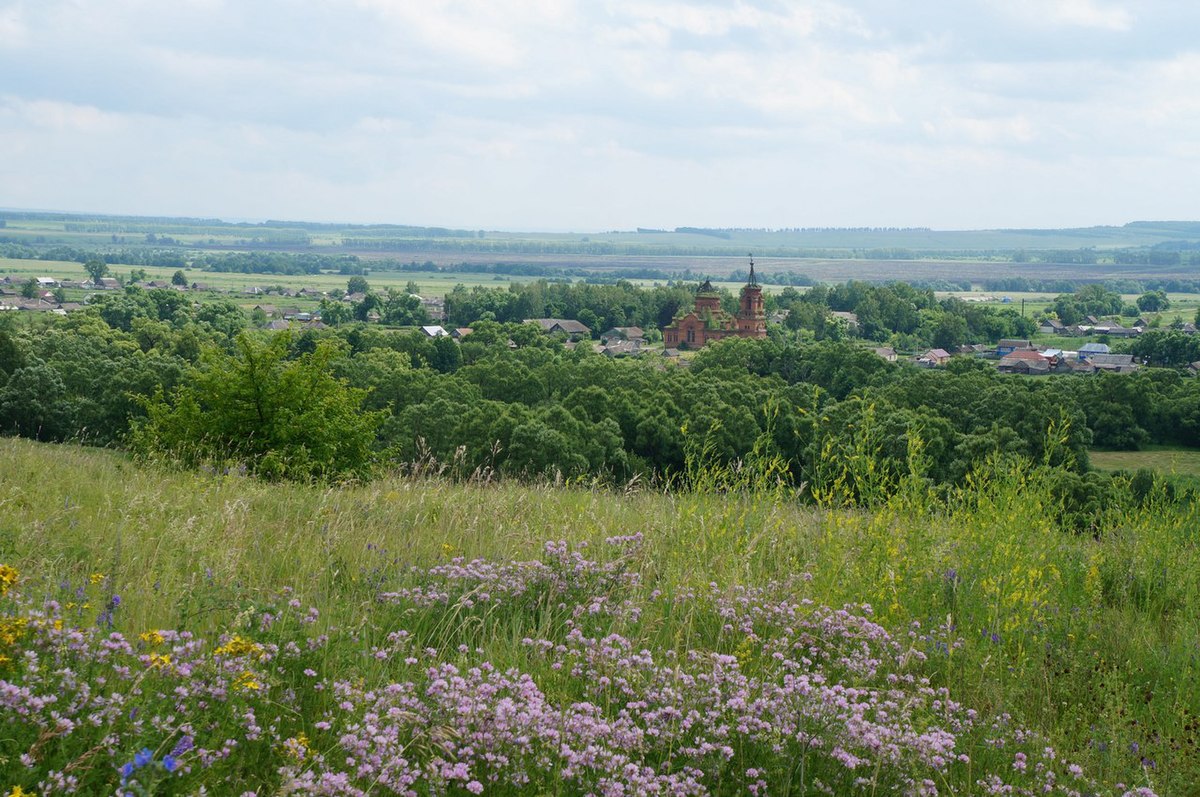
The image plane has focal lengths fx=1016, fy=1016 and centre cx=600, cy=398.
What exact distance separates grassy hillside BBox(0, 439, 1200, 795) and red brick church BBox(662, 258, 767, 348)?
10701cm

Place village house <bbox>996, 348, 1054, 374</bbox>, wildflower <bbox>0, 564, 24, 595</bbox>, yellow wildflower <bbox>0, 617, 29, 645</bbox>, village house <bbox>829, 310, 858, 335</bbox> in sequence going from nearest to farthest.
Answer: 1. yellow wildflower <bbox>0, 617, 29, 645</bbox>
2. wildflower <bbox>0, 564, 24, 595</bbox>
3. village house <bbox>996, 348, 1054, 374</bbox>
4. village house <bbox>829, 310, 858, 335</bbox>

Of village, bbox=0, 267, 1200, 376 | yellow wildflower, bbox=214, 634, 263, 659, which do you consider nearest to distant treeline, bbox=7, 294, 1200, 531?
yellow wildflower, bbox=214, 634, 263, 659

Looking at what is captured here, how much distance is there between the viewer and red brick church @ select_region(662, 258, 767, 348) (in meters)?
114

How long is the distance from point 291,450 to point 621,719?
36.7 ft

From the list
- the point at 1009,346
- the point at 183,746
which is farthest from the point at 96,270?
the point at 183,746

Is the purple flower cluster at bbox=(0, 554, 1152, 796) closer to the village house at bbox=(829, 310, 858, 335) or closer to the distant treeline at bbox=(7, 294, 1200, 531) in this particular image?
the distant treeline at bbox=(7, 294, 1200, 531)

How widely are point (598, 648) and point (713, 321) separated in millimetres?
112765

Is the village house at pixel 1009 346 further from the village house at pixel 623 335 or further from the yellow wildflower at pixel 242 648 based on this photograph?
the yellow wildflower at pixel 242 648

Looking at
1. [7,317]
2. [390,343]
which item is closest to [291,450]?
[390,343]

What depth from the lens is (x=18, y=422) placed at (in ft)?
115

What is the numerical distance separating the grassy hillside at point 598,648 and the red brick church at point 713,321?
10701cm

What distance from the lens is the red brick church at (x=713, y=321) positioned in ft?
373

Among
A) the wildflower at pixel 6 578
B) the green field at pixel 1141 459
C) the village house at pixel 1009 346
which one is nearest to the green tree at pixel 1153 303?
the village house at pixel 1009 346

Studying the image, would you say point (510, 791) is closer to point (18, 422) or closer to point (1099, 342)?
point (18, 422)
